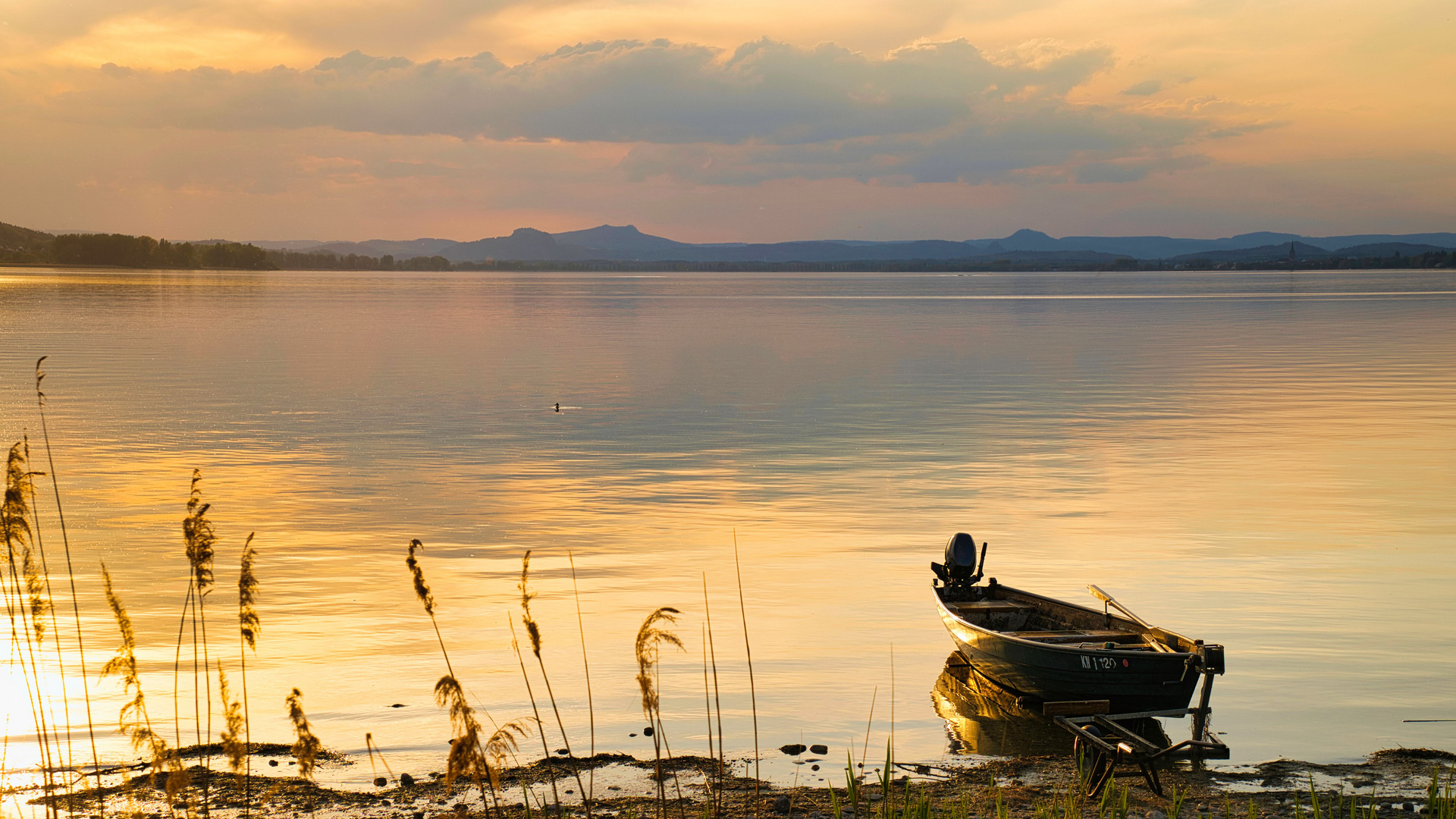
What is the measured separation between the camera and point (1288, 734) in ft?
48.1

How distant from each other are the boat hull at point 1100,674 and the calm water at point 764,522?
1068 millimetres

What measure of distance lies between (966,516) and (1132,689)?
43.5 feet

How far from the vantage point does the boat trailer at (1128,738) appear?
40.7 ft

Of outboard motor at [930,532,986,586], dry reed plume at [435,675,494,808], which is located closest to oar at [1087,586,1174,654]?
outboard motor at [930,532,986,586]

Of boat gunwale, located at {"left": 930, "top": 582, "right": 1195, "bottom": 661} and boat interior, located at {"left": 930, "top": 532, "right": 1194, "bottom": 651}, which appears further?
boat interior, located at {"left": 930, "top": 532, "right": 1194, "bottom": 651}

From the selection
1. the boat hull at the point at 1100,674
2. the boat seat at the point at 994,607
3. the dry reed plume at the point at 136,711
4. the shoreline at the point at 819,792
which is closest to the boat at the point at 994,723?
the boat hull at the point at 1100,674

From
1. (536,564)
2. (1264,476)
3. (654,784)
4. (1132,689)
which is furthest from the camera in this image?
(1264,476)

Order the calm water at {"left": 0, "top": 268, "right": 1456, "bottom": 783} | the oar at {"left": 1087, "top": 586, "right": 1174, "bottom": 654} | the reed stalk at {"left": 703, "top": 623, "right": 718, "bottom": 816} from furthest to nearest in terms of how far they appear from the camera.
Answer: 1. the calm water at {"left": 0, "top": 268, "right": 1456, "bottom": 783}
2. the oar at {"left": 1087, "top": 586, "right": 1174, "bottom": 654}
3. the reed stalk at {"left": 703, "top": 623, "right": 718, "bottom": 816}

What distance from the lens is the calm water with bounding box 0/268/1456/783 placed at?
15781 millimetres

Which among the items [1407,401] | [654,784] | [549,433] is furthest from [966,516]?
[1407,401]

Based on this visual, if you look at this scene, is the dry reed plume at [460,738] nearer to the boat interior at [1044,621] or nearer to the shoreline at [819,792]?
the shoreline at [819,792]

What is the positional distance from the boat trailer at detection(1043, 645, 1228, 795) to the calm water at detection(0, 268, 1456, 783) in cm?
72

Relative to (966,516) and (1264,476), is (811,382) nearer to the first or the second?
(1264,476)

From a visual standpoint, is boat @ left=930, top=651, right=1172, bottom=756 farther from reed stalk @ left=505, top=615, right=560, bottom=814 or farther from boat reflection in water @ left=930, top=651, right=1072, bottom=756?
reed stalk @ left=505, top=615, right=560, bottom=814
